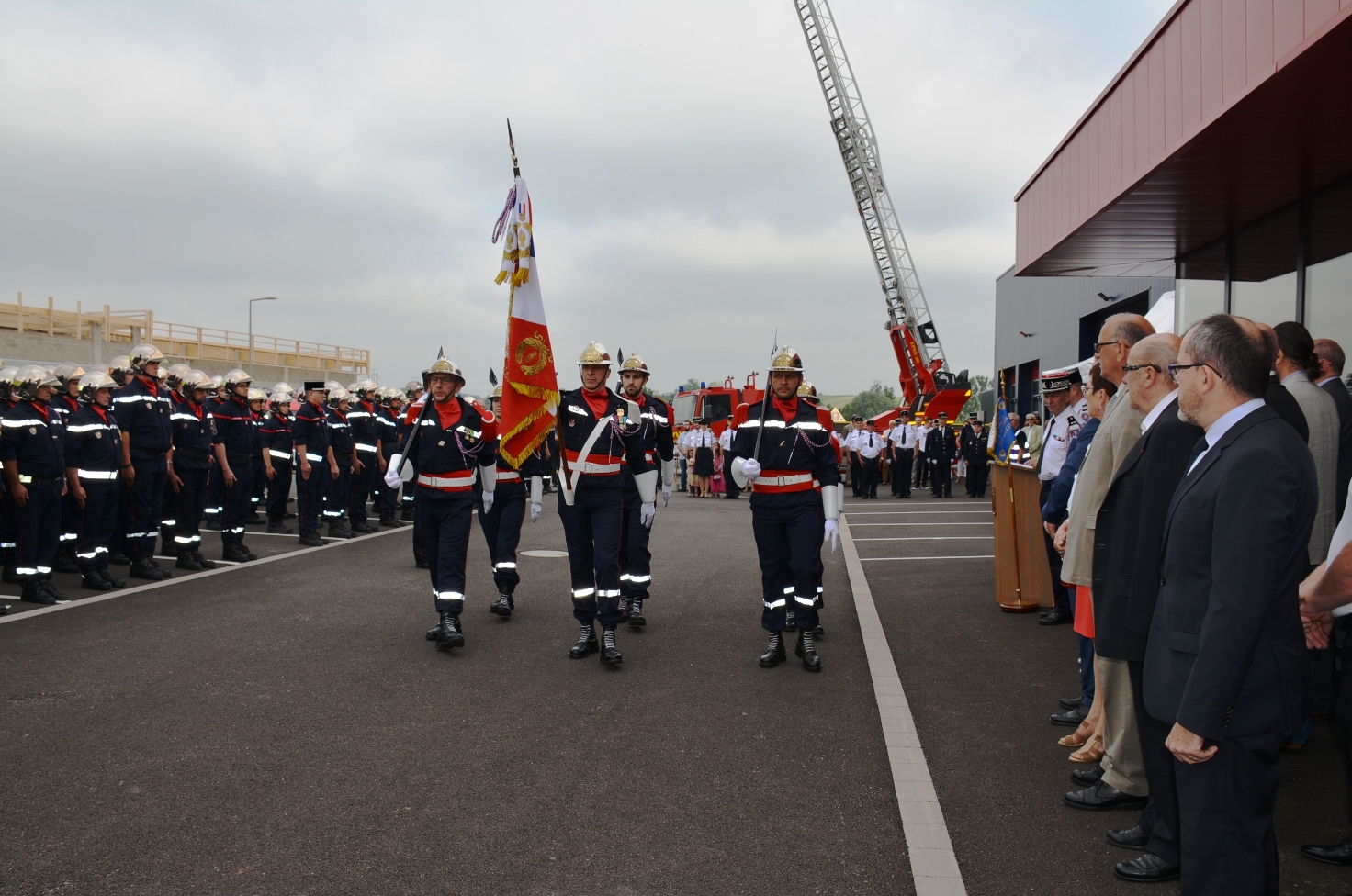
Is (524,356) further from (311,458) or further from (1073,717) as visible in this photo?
(311,458)

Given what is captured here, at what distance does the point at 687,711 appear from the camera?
5633 millimetres

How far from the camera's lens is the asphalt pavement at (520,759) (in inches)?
142

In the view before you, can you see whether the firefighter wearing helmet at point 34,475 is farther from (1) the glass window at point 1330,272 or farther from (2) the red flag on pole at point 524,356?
(1) the glass window at point 1330,272

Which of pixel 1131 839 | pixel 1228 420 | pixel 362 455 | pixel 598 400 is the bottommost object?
pixel 1131 839

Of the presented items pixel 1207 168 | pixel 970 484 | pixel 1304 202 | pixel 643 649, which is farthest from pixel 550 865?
pixel 970 484

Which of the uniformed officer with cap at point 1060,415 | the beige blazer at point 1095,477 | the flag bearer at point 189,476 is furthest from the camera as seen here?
the flag bearer at point 189,476

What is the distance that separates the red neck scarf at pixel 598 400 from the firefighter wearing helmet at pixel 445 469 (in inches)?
41.1

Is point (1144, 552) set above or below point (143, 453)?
below

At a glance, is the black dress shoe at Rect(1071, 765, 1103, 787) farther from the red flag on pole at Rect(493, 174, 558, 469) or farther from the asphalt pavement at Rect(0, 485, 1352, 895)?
the red flag on pole at Rect(493, 174, 558, 469)

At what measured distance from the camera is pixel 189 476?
11.2m

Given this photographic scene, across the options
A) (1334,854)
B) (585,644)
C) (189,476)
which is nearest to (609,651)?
(585,644)

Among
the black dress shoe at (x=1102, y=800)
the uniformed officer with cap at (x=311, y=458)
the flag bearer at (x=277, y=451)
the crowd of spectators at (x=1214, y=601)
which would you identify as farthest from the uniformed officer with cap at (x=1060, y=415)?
the flag bearer at (x=277, y=451)

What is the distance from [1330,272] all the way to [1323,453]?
16.3ft

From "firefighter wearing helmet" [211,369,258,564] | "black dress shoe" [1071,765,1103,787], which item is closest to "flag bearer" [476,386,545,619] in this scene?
"firefighter wearing helmet" [211,369,258,564]
